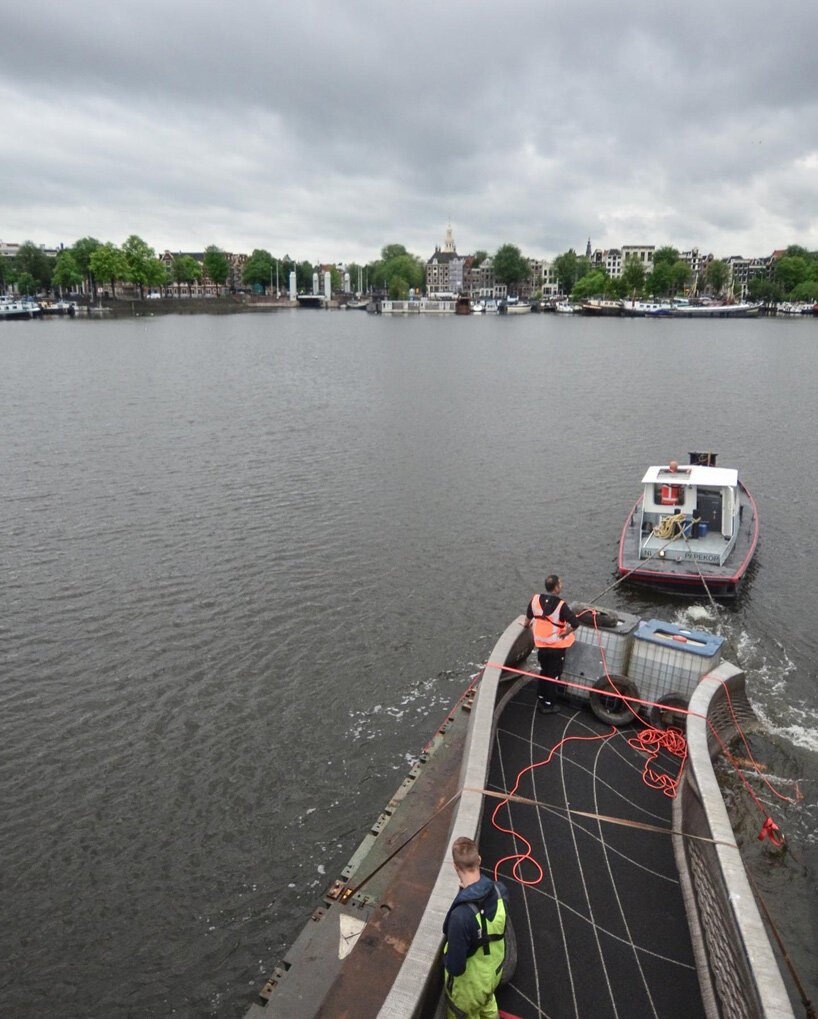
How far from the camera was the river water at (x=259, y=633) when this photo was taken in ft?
33.0

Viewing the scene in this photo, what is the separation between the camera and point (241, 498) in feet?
92.1

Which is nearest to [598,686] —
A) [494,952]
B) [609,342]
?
[494,952]

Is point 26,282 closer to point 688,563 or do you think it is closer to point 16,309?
point 16,309

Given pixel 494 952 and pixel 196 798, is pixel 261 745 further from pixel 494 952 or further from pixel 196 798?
pixel 494 952

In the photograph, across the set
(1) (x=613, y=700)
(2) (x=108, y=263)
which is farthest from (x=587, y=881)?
(2) (x=108, y=263)

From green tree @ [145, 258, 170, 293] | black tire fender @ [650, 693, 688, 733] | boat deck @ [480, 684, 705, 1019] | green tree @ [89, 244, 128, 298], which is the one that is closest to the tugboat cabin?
black tire fender @ [650, 693, 688, 733]

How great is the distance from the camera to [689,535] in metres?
22.5

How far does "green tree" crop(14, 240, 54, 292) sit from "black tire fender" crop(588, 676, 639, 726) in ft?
671

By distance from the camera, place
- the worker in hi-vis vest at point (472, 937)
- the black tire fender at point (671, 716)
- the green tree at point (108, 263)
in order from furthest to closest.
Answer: the green tree at point (108, 263) → the black tire fender at point (671, 716) → the worker in hi-vis vest at point (472, 937)

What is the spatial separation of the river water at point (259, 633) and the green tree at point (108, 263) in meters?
121

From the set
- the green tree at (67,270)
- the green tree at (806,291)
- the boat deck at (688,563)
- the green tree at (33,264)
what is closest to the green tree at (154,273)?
the green tree at (67,270)

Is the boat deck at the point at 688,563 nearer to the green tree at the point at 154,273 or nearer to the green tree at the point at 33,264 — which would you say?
the green tree at the point at 154,273

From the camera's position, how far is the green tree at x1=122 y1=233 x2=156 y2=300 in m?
160

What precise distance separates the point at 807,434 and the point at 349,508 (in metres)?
31.0
